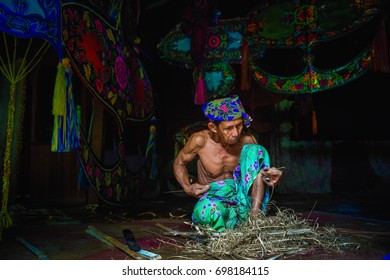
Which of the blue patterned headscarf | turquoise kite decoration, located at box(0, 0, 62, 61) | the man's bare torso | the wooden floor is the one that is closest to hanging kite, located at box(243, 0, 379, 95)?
the wooden floor

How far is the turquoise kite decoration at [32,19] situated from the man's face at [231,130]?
52.8 inches

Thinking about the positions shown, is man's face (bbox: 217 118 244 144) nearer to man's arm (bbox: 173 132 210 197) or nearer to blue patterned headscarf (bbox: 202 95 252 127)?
blue patterned headscarf (bbox: 202 95 252 127)

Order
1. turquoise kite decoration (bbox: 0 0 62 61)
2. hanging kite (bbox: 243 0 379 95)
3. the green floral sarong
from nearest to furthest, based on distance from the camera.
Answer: the green floral sarong, turquoise kite decoration (bbox: 0 0 62 61), hanging kite (bbox: 243 0 379 95)

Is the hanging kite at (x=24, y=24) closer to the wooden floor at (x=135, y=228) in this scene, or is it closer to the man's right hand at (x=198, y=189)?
the wooden floor at (x=135, y=228)

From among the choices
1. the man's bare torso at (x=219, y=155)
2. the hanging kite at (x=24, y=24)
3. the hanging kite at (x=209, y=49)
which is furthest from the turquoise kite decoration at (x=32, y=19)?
the hanging kite at (x=209, y=49)

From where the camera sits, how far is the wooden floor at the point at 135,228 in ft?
6.57

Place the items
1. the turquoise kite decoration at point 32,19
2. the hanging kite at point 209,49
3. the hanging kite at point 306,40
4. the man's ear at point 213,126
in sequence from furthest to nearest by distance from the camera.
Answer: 1. the hanging kite at point 209,49
2. the hanging kite at point 306,40
3. the man's ear at point 213,126
4. the turquoise kite decoration at point 32,19

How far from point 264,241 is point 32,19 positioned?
207 cm

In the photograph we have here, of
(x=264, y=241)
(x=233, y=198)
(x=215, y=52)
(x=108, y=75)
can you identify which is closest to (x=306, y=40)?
(x=215, y=52)

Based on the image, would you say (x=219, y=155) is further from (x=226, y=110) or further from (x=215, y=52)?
(x=215, y=52)

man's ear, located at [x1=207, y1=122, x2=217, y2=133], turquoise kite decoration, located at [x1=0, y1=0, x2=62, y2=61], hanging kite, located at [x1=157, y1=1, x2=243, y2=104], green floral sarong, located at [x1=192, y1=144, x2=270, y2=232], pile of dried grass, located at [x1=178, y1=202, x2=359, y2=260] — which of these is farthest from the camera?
hanging kite, located at [x1=157, y1=1, x2=243, y2=104]

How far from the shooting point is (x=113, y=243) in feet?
7.29

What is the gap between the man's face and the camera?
2451 mm

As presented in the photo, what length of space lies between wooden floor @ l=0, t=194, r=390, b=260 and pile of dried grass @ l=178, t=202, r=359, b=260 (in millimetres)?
65
